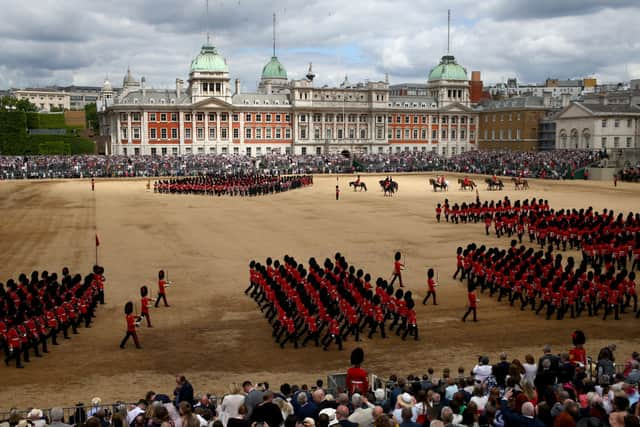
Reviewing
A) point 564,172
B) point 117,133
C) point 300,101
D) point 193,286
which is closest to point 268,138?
point 300,101

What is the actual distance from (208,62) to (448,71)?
4230 centimetres

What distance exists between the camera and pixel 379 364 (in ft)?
46.3

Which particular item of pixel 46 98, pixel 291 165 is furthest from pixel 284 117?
pixel 46 98

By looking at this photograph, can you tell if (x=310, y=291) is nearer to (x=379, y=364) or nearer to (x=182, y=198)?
(x=379, y=364)

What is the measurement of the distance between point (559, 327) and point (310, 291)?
21.8 ft

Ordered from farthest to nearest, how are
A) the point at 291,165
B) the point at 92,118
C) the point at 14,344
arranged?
the point at 92,118 → the point at 291,165 → the point at 14,344

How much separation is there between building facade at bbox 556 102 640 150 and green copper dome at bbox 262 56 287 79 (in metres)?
59.8

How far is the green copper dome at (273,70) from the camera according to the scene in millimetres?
124312

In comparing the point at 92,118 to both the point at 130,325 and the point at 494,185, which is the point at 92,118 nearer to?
the point at 494,185

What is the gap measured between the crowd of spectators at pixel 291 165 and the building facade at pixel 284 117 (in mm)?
13001

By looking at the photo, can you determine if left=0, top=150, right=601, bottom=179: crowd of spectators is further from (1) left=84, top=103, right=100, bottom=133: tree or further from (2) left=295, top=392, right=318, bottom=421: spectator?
(2) left=295, top=392, right=318, bottom=421: spectator

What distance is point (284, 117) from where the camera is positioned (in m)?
102

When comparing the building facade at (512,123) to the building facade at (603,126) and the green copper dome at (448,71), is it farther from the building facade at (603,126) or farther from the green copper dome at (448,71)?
the building facade at (603,126)

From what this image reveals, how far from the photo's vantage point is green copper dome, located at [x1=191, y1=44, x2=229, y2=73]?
97.7 meters
